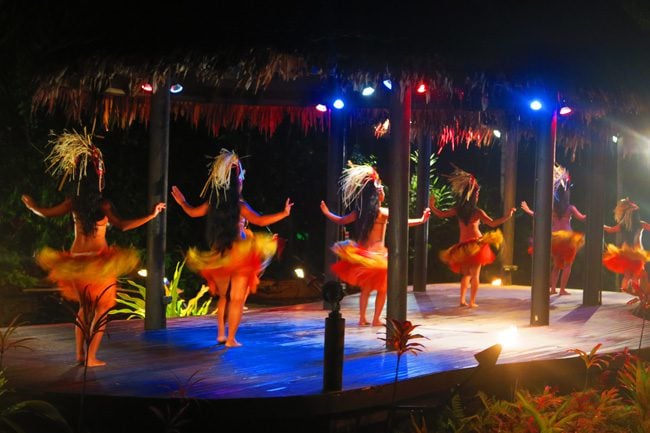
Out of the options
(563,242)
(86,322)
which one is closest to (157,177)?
(86,322)

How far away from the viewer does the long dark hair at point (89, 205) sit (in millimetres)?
5953

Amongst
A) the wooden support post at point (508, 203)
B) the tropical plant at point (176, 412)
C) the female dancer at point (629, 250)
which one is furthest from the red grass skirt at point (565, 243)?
the tropical plant at point (176, 412)

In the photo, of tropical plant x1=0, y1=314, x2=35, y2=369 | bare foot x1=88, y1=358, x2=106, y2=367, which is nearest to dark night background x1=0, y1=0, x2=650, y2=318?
tropical plant x1=0, y1=314, x2=35, y2=369

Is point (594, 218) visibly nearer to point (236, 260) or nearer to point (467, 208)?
point (467, 208)

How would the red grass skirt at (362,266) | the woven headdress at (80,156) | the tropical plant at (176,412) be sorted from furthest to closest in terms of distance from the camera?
the red grass skirt at (362,266) < the woven headdress at (80,156) < the tropical plant at (176,412)

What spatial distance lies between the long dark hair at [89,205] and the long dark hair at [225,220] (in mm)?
1101

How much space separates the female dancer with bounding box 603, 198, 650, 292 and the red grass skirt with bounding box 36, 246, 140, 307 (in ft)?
24.6

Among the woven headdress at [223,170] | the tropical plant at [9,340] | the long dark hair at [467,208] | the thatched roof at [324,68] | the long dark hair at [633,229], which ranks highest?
the thatched roof at [324,68]

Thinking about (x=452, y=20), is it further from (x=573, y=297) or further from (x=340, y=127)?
(x=573, y=297)

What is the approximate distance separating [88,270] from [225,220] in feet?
4.56

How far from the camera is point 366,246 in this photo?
8023mm

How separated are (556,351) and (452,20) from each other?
3004mm

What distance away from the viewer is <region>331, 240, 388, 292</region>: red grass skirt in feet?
25.6

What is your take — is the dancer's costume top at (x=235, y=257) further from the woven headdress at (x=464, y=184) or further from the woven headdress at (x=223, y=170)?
the woven headdress at (x=464, y=184)
